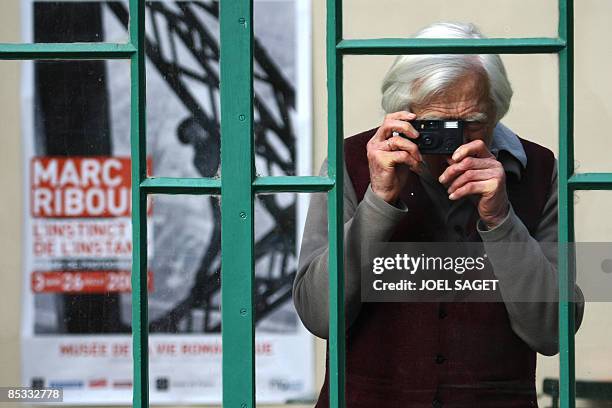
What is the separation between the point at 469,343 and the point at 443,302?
9 cm

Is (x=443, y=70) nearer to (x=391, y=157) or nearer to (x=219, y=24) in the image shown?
(x=391, y=157)

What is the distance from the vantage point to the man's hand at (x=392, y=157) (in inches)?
95.9

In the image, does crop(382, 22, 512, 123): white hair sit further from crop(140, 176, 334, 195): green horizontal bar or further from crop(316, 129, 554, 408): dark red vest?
crop(140, 176, 334, 195): green horizontal bar

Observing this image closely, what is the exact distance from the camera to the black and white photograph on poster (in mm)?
2549

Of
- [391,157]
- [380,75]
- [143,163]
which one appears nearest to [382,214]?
[391,157]

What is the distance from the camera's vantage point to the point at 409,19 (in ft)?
8.21

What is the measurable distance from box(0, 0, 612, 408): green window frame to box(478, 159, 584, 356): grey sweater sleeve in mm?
26

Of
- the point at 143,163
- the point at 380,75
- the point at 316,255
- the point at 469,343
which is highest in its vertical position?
the point at 380,75

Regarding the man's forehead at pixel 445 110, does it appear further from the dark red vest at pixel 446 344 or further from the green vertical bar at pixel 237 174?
the green vertical bar at pixel 237 174

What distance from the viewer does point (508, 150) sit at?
2.50 m

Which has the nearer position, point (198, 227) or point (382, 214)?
point (382, 214)

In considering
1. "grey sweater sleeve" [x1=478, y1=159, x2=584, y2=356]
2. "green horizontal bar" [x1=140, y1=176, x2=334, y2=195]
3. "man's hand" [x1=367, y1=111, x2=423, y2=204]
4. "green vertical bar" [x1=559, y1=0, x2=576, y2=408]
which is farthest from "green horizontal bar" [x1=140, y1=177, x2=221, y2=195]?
"green vertical bar" [x1=559, y1=0, x2=576, y2=408]

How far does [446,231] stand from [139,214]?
58 cm

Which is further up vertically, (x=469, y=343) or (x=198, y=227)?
(x=198, y=227)
